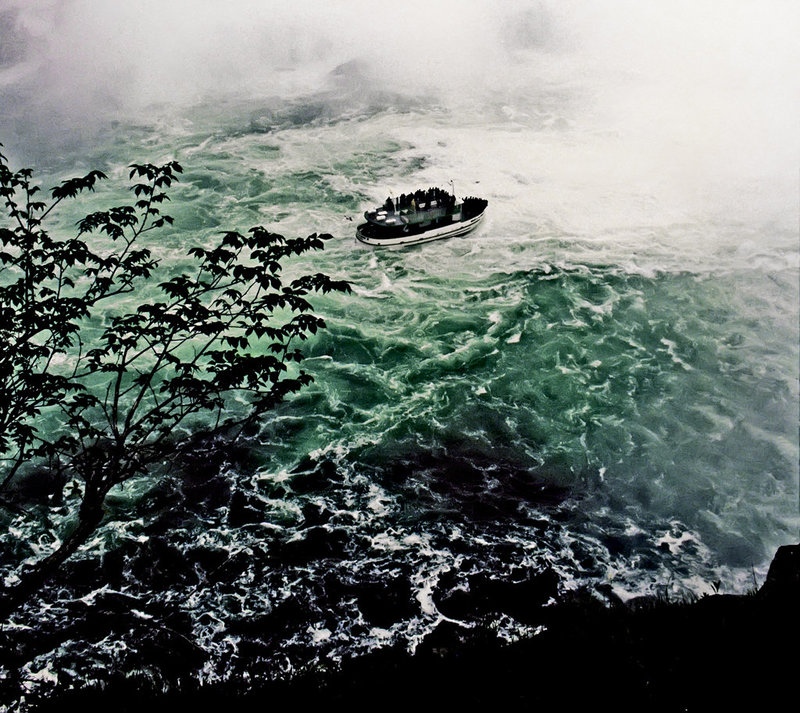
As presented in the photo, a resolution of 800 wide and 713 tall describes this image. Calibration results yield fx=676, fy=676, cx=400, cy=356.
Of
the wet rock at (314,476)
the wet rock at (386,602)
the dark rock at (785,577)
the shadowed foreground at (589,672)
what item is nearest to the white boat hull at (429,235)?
the wet rock at (314,476)

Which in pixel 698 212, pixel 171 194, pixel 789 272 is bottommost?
pixel 789 272

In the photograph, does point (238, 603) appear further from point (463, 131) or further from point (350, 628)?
point (463, 131)

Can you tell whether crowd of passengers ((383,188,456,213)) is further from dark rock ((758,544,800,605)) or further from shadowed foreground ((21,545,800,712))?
shadowed foreground ((21,545,800,712))

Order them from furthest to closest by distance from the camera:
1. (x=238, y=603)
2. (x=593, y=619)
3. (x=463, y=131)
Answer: (x=463, y=131), (x=238, y=603), (x=593, y=619)

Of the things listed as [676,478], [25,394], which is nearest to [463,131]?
[676,478]

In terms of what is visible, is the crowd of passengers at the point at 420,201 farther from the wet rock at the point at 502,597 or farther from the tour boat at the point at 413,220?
the wet rock at the point at 502,597

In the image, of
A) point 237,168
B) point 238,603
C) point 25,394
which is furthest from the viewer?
point 237,168

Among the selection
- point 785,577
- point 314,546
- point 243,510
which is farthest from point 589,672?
point 243,510

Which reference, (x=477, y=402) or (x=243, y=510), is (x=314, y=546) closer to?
(x=243, y=510)
